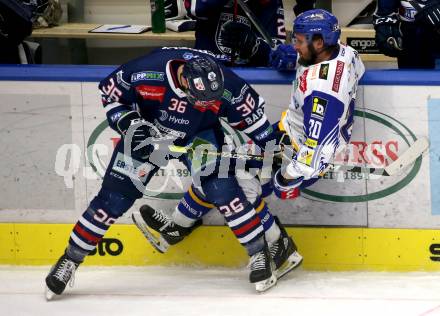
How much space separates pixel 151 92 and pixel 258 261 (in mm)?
864

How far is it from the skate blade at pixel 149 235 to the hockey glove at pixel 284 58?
3.08ft

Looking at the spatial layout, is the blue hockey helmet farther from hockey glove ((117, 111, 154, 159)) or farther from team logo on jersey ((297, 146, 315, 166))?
hockey glove ((117, 111, 154, 159))

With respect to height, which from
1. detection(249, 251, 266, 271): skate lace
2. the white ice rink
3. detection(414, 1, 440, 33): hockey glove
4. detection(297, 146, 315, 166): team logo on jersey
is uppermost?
detection(414, 1, 440, 33): hockey glove

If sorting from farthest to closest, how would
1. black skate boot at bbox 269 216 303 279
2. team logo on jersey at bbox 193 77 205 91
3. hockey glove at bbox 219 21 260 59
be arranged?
hockey glove at bbox 219 21 260 59
black skate boot at bbox 269 216 303 279
team logo on jersey at bbox 193 77 205 91

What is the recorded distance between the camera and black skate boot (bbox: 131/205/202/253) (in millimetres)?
4867

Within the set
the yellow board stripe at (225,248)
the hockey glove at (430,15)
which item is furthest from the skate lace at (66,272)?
the hockey glove at (430,15)

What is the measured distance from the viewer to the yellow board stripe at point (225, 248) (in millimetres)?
4840

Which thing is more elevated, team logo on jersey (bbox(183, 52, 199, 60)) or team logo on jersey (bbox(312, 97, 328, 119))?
team logo on jersey (bbox(183, 52, 199, 60))

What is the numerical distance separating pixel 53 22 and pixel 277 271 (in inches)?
110

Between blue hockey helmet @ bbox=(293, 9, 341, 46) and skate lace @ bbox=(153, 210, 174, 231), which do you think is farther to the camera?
skate lace @ bbox=(153, 210, 174, 231)

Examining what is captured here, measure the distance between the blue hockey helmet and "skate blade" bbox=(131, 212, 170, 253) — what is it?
1.14 metres

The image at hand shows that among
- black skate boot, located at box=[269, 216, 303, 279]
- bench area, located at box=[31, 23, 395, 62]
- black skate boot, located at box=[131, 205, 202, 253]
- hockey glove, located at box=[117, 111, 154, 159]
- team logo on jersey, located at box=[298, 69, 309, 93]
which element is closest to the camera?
hockey glove, located at box=[117, 111, 154, 159]

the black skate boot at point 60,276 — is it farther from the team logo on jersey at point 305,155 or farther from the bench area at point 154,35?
the bench area at point 154,35

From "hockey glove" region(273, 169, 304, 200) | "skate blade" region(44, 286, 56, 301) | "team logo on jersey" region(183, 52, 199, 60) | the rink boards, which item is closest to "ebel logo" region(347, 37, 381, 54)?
the rink boards
